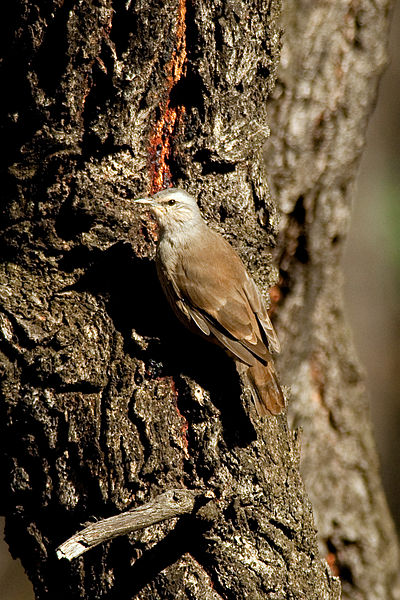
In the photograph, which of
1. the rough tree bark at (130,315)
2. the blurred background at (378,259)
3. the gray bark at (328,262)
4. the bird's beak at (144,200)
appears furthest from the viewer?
the blurred background at (378,259)

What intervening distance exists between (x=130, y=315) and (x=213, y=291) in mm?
518

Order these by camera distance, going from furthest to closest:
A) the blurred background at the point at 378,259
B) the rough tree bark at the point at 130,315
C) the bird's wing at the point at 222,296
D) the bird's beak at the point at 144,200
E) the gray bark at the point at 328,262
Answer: the blurred background at the point at 378,259 < the gray bark at the point at 328,262 < the bird's wing at the point at 222,296 < the bird's beak at the point at 144,200 < the rough tree bark at the point at 130,315

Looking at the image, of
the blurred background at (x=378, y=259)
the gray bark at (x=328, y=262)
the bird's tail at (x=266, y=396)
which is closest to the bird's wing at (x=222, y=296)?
the bird's tail at (x=266, y=396)

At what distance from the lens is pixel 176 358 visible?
3.00 metres

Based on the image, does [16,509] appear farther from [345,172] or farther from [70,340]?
[345,172]

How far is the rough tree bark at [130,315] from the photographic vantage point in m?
2.83

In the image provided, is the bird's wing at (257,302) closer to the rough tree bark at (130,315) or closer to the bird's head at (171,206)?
the rough tree bark at (130,315)

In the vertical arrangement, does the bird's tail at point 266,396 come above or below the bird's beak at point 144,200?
below

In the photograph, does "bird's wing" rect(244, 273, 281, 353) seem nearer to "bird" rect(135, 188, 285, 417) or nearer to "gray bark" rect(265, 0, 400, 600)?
"bird" rect(135, 188, 285, 417)

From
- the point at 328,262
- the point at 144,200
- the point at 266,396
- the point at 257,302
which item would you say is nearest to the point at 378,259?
the point at 328,262

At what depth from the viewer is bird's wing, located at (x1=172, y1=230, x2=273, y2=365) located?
10.6ft

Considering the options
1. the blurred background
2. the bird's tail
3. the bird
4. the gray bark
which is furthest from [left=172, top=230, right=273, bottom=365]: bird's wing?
the blurred background

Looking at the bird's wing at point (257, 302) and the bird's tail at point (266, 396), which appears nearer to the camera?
the bird's tail at point (266, 396)

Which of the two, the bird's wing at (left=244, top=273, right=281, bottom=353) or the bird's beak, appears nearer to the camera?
the bird's beak
